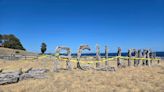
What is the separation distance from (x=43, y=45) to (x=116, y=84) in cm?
7137

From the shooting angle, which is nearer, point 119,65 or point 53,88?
point 53,88

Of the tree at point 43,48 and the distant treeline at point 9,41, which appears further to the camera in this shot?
the distant treeline at point 9,41

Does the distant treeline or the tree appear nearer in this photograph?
the tree

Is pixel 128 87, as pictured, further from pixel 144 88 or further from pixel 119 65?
pixel 119 65

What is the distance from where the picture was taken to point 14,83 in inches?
527

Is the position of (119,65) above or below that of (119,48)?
below

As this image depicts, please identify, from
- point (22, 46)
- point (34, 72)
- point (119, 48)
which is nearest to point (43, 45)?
point (22, 46)

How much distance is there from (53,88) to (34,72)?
11.2 feet

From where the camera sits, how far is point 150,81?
13336 millimetres

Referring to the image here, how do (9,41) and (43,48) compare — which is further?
(9,41)

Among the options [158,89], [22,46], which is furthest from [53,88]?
[22,46]

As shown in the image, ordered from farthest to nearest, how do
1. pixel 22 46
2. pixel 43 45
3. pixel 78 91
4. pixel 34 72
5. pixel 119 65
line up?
pixel 22 46, pixel 43 45, pixel 119 65, pixel 34 72, pixel 78 91

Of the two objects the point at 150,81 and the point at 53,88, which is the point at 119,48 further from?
the point at 53,88

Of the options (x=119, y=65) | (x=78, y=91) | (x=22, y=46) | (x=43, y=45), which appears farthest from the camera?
(x=22, y=46)
